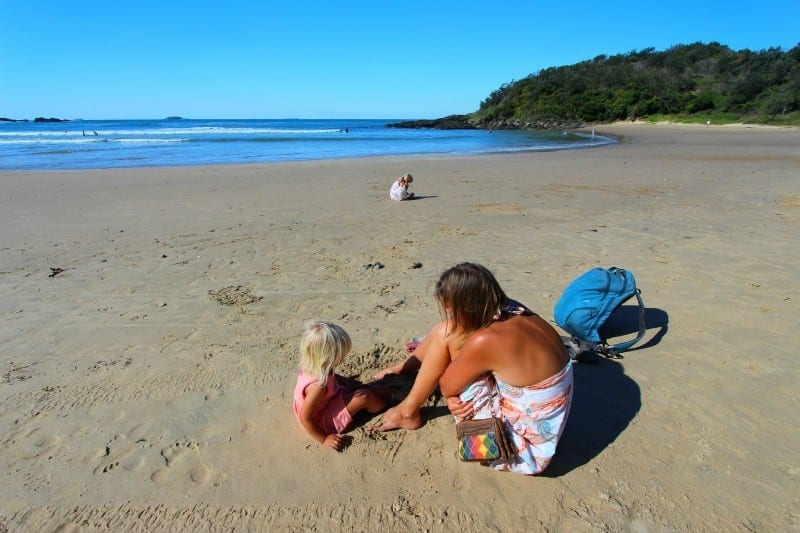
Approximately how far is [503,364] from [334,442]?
3.52 ft

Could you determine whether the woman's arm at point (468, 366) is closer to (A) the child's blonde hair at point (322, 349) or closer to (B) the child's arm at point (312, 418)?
(A) the child's blonde hair at point (322, 349)

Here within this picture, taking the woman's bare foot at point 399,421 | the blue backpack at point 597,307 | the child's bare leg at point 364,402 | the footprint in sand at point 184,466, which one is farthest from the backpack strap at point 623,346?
the footprint in sand at point 184,466

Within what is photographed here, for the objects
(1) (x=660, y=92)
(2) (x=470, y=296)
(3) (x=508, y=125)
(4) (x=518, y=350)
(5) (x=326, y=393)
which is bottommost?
A: (3) (x=508, y=125)

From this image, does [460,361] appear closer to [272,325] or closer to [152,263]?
[272,325]

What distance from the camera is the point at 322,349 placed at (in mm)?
2654

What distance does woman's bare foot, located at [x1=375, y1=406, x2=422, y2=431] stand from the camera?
2.86 metres

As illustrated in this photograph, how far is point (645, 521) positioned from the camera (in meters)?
2.24

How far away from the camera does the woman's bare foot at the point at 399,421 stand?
2.86 metres

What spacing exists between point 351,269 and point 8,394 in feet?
10.5

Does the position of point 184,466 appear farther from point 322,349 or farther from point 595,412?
point 595,412

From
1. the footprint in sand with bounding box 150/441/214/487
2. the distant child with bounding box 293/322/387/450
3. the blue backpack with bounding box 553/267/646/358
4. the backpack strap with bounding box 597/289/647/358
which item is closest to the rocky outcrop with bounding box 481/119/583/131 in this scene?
the blue backpack with bounding box 553/267/646/358

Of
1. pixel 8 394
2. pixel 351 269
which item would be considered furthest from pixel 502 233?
pixel 8 394

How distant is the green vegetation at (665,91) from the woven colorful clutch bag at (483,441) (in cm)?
4726

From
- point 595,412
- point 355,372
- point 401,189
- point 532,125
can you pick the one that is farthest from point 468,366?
point 532,125
